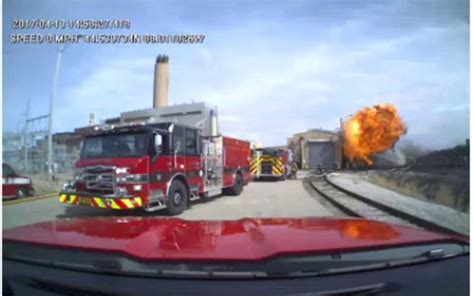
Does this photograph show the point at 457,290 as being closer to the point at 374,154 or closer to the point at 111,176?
the point at 374,154

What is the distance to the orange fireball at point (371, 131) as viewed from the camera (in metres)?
2.14

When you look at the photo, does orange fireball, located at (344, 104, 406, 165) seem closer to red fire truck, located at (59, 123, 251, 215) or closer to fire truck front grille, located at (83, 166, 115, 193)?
red fire truck, located at (59, 123, 251, 215)

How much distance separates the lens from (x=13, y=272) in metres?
1.27

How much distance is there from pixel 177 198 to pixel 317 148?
4.26 feet

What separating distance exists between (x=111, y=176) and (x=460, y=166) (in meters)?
2.29

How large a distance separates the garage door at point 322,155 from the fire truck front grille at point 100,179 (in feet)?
4.78

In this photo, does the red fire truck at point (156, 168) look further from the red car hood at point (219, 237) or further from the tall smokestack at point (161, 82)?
the red car hood at point (219, 237)

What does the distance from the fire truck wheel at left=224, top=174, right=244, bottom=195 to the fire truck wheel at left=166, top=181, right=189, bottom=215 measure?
0.41 meters

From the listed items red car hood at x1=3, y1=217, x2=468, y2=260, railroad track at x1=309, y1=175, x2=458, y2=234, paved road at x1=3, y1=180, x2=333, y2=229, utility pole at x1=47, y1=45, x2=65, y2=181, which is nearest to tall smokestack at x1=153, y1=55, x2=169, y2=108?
utility pole at x1=47, y1=45, x2=65, y2=181

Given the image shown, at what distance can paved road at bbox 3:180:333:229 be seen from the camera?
6.53 feet

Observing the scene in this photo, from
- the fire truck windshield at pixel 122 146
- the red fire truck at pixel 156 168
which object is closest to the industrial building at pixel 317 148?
the red fire truck at pixel 156 168

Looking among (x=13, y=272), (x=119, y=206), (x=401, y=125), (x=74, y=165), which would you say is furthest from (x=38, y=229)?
(x=401, y=125)

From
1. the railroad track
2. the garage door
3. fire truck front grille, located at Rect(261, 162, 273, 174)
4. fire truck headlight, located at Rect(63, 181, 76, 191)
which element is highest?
the garage door

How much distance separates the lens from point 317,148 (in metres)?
2.49
